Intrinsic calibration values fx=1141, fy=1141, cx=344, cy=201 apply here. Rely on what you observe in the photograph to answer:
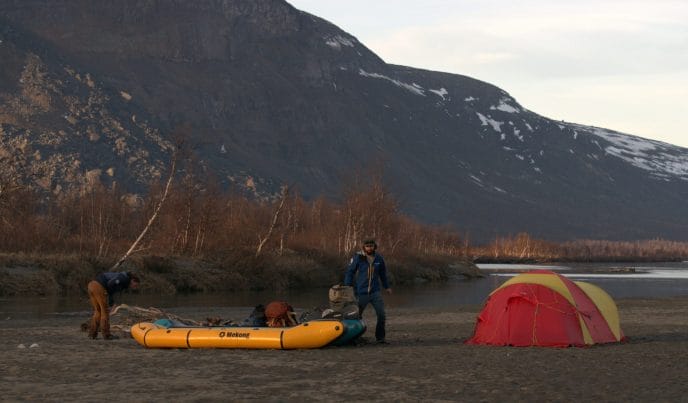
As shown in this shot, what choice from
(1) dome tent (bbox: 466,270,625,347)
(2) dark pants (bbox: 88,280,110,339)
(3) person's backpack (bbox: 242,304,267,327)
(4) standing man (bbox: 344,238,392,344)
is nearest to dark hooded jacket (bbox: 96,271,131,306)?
(2) dark pants (bbox: 88,280,110,339)

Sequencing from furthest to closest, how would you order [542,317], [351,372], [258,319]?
1. [542,317]
2. [258,319]
3. [351,372]

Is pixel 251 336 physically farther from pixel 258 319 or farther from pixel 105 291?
pixel 105 291

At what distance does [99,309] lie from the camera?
25734 millimetres

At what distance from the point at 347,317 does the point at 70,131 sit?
150 meters

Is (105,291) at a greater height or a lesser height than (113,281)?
lesser

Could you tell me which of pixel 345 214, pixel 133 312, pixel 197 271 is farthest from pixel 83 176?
pixel 133 312

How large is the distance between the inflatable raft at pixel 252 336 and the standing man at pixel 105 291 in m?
1.70

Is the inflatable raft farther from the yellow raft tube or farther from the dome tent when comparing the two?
the dome tent

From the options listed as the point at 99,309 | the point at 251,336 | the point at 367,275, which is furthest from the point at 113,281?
the point at 367,275

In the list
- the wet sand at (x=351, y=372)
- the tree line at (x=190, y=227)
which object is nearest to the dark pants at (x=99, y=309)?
the wet sand at (x=351, y=372)

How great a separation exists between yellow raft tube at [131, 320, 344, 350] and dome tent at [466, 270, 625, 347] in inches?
149

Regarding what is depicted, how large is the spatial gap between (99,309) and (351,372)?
8.23m

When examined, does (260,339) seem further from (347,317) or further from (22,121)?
(22,121)

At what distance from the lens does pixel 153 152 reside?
179 meters
